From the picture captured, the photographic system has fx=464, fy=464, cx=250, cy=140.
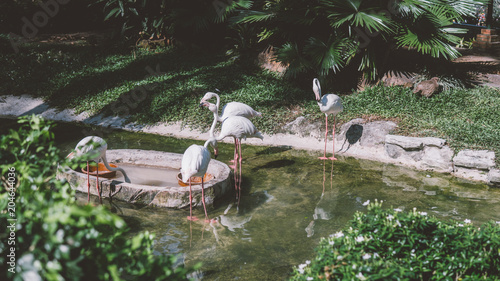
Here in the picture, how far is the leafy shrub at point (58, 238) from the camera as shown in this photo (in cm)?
179

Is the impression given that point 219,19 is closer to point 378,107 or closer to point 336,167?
point 378,107

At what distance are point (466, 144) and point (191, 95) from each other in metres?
5.26

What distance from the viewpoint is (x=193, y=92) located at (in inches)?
380

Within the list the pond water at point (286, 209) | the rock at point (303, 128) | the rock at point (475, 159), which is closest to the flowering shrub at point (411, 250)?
the pond water at point (286, 209)

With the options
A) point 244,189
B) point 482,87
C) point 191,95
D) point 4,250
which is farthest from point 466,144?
point 4,250

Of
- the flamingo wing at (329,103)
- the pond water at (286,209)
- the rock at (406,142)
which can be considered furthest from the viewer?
the flamingo wing at (329,103)

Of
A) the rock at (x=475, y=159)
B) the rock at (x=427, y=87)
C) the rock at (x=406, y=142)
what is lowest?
the rock at (x=475, y=159)

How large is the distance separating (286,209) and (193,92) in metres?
4.84

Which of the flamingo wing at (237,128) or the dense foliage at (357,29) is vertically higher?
the dense foliage at (357,29)

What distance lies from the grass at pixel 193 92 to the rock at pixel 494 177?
687mm

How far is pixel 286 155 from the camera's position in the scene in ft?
24.3

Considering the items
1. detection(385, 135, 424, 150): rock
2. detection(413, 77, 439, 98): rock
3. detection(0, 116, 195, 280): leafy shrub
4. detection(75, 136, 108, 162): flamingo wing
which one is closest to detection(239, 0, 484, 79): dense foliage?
detection(413, 77, 439, 98): rock

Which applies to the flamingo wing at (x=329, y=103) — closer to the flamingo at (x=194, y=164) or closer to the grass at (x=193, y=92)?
the grass at (x=193, y=92)

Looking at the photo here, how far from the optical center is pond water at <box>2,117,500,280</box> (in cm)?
438
